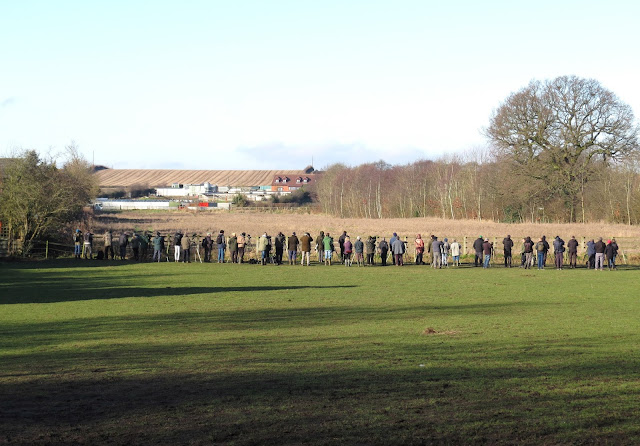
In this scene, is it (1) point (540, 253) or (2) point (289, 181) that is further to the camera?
(2) point (289, 181)

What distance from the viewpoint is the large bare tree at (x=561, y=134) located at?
57281 millimetres

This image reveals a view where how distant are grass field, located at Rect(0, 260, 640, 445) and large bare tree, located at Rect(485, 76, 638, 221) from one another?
1512 inches

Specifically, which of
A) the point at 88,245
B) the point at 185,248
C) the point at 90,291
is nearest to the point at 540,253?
the point at 185,248

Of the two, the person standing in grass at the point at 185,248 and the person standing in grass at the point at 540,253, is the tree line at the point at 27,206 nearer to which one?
the person standing in grass at the point at 185,248

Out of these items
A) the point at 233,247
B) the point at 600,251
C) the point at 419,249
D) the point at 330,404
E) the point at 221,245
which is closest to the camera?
the point at 330,404

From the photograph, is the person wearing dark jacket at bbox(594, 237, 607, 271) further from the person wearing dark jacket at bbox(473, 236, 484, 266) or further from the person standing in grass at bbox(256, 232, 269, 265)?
the person standing in grass at bbox(256, 232, 269, 265)

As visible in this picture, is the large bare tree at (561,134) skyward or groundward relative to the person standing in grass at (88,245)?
skyward

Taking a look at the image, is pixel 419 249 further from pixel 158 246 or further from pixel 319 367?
pixel 319 367

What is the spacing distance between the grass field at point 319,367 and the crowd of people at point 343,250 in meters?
12.6

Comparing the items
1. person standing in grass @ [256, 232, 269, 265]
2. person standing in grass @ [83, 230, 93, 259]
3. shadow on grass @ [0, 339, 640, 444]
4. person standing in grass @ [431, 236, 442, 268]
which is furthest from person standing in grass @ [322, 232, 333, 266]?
shadow on grass @ [0, 339, 640, 444]

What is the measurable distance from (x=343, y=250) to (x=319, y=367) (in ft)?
84.9

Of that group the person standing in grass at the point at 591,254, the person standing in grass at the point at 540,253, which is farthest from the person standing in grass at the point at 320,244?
the person standing in grass at the point at 591,254

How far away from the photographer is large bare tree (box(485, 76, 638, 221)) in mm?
57281

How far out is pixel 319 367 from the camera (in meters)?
10.5
